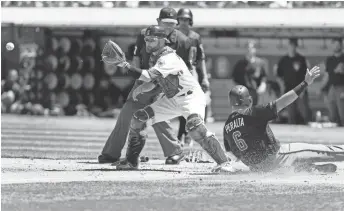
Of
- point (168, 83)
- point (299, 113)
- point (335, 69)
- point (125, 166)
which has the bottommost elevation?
point (299, 113)

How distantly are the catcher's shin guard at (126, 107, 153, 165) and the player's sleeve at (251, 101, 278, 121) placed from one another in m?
1.06

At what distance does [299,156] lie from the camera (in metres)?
8.45

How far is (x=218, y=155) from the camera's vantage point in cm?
836

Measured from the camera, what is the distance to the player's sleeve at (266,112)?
26.6 ft

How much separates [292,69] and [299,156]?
9486 mm

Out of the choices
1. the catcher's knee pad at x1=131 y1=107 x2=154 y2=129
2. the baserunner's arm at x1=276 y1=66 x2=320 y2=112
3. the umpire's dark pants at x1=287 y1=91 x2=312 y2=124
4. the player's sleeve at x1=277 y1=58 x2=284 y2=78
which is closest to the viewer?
the baserunner's arm at x1=276 y1=66 x2=320 y2=112

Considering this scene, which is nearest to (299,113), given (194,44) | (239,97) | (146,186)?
(194,44)

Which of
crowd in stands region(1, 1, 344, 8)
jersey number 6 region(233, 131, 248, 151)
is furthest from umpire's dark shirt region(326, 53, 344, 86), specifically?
jersey number 6 region(233, 131, 248, 151)

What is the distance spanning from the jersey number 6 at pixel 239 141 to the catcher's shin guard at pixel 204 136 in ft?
0.57

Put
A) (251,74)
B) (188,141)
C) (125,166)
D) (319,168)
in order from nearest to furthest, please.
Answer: (319,168), (125,166), (188,141), (251,74)

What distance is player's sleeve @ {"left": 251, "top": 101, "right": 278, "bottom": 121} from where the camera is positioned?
809cm

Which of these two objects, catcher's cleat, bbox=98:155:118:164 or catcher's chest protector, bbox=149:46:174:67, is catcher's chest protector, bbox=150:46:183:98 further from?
catcher's cleat, bbox=98:155:118:164

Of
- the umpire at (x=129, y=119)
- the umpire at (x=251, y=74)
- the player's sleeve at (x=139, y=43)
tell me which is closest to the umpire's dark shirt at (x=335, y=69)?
the umpire at (x=251, y=74)

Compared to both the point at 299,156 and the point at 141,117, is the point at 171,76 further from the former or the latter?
the point at 299,156
